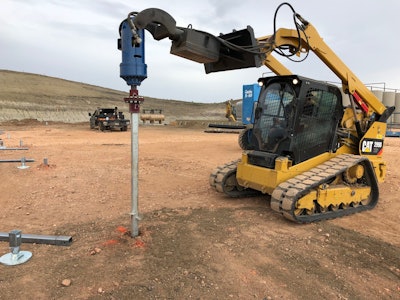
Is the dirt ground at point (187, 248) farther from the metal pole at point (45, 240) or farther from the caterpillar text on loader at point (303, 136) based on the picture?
the caterpillar text on loader at point (303, 136)

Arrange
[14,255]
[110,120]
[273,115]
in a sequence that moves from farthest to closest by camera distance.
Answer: [110,120]
[273,115]
[14,255]

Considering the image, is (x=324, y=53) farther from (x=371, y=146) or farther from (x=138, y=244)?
(x=138, y=244)

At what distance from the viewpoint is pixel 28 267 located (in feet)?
13.0

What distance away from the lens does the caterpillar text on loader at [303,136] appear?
5.50 metres

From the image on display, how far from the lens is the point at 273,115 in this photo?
6613 mm

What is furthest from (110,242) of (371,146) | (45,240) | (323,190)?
(371,146)

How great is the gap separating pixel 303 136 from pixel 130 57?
12.0 ft

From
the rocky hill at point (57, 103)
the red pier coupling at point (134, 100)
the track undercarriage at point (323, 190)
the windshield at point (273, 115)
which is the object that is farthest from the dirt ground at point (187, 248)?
the rocky hill at point (57, 103)

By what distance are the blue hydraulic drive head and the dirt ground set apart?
2.27 metres

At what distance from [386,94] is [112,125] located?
24.1 meters

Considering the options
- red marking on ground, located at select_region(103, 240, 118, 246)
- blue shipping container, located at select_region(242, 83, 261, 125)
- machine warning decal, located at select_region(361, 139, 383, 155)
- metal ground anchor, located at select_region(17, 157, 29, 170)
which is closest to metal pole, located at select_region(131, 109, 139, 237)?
red marking on ground, located at select_region(103, 240, 118, 246)

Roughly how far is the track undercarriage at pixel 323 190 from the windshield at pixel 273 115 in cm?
89

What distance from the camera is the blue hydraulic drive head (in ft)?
13.8

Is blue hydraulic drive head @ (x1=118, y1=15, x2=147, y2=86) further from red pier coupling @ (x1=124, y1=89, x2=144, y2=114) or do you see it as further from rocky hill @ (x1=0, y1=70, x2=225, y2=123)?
rocky hill @ (x1=0, y1=70, x2=225, y2=123)
